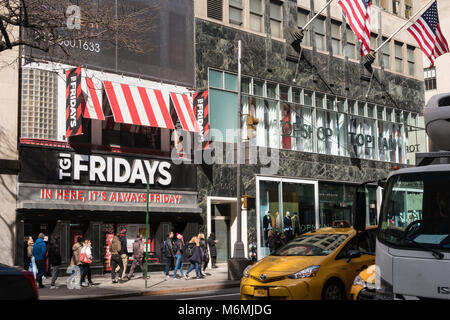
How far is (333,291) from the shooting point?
480 inches

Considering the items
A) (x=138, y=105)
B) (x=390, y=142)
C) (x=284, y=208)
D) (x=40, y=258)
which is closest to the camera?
(x=40, y=258)

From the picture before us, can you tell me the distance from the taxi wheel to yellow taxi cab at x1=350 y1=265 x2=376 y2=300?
2.05m

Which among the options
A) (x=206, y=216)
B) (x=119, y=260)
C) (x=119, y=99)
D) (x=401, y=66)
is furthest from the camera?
(x=401, y=66)

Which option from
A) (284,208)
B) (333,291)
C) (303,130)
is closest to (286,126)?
(303,130)

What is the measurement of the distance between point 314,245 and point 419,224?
16.4 ft

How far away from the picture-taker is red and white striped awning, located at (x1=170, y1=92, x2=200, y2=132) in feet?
94.5

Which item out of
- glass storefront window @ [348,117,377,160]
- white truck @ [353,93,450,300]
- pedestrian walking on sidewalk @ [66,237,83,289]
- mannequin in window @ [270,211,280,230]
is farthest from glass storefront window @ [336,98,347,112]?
white truck @ [353,93,450,300]

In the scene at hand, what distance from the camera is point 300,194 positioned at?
35.5m

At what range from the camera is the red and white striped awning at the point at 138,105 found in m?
26.4

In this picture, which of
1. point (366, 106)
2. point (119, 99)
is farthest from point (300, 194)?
point (119, 99)

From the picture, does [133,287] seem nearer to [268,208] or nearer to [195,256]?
[195,256]

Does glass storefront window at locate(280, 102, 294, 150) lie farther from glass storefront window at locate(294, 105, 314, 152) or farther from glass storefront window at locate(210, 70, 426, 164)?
glass storefront window at locate(294, 105, 314, 152)
